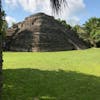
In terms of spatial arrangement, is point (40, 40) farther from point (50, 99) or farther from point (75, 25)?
point (50, 99)

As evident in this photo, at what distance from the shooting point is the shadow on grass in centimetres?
1269

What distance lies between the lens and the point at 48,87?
14.1m

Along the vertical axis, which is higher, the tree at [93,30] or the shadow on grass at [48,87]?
the tree at [93,30]

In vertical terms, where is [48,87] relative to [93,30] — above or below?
below

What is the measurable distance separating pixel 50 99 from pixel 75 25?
159 feet

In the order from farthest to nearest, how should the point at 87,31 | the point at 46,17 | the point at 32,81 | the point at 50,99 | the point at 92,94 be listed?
1. the point at 87,31
2. the point at 46,17
3. the point at 32,81
4. the point at 92,94
5. the point at 50,99

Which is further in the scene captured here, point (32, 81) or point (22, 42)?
point (22, 42)

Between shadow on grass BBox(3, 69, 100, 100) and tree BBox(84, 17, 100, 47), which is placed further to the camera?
tree BBox(84, 17, 100, 47)

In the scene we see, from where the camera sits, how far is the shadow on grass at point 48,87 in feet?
41.6

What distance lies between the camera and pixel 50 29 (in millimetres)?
45812

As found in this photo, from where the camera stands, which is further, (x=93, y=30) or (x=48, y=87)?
(x=93, y=30)

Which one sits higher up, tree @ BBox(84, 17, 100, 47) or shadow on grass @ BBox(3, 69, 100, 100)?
tree @ BBox(84, 17, 100, 47)

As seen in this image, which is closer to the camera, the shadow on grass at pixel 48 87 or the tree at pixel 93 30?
the shadow on grass at pixel 48 87

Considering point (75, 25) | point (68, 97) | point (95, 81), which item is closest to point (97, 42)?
point (75, 25)
